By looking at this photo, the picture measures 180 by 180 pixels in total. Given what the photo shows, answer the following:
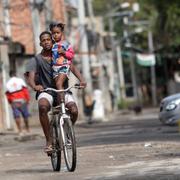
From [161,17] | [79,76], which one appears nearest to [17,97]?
[79,76]

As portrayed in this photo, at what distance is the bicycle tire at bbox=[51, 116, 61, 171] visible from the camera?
1112 cm

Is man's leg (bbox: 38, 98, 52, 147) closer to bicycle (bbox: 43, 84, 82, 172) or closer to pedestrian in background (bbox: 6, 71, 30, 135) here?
bicycle (bbox: 43, 84, 82, 172)

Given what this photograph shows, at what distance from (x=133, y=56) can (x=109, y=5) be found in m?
8.51

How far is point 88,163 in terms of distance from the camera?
478 inches

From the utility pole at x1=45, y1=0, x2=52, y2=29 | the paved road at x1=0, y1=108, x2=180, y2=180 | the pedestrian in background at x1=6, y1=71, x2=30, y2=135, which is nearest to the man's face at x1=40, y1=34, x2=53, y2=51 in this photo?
the paved road at x1=0, y1=108, x2=180, y2=180

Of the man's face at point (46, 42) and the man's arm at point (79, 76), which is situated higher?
the man's face at point (46, 42)

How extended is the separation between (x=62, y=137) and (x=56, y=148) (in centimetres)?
32

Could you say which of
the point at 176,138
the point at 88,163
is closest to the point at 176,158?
the point at 88,163

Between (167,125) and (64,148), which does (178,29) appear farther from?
(64,148)

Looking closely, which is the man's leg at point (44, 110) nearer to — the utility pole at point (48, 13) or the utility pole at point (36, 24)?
the utility pole at point (36, 24)

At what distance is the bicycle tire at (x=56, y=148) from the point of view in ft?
36.5

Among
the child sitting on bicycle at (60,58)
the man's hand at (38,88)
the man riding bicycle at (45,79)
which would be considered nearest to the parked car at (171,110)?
the man riding bicycle at (45,79)

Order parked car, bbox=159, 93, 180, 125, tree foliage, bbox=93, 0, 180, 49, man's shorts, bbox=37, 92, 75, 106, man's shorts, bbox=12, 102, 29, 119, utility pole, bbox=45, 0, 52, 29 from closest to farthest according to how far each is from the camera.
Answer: man's shorts, bbox=37, 92, 75, 106 → parked car, bbox=159, 93, 180, 125 → man's shorts, bbox=12, 102, 29, 119 → utility pole, bbox=45, 0, 52, 29 → tree foliage, bbox=93, 0, 180, 49

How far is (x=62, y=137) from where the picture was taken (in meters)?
10.9
